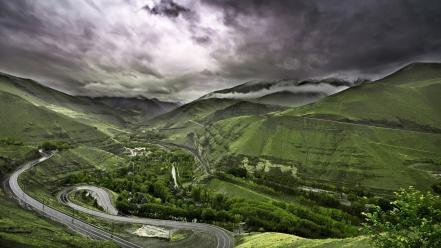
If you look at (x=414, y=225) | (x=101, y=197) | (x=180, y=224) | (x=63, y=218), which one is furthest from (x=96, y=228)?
(x=414, y=225)

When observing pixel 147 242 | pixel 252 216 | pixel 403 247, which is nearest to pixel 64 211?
pixel 147 242

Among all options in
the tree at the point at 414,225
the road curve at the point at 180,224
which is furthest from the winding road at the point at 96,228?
the tree at the point at 414,225

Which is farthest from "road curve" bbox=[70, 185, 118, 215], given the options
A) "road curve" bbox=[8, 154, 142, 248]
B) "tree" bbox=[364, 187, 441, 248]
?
"tree" bbox=[364, 187, 441, 248]

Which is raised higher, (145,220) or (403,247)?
(403,247)

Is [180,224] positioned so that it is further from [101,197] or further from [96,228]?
[101,197]

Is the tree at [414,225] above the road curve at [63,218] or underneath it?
above

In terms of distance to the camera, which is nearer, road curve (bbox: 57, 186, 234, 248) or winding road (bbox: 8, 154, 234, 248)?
Result: winding road (bbox: 8, 154, 234, 248)

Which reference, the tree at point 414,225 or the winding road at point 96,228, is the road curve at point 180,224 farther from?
the tree at point 414,225

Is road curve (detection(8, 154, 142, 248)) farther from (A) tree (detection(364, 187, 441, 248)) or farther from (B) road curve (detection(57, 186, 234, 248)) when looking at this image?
(A) tree (detection(364, 187, 441, 248))

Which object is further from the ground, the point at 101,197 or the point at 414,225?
the point at 414,225

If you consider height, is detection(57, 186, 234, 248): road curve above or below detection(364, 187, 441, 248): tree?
below

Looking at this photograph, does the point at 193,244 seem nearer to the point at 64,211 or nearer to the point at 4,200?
the point at 64,211
